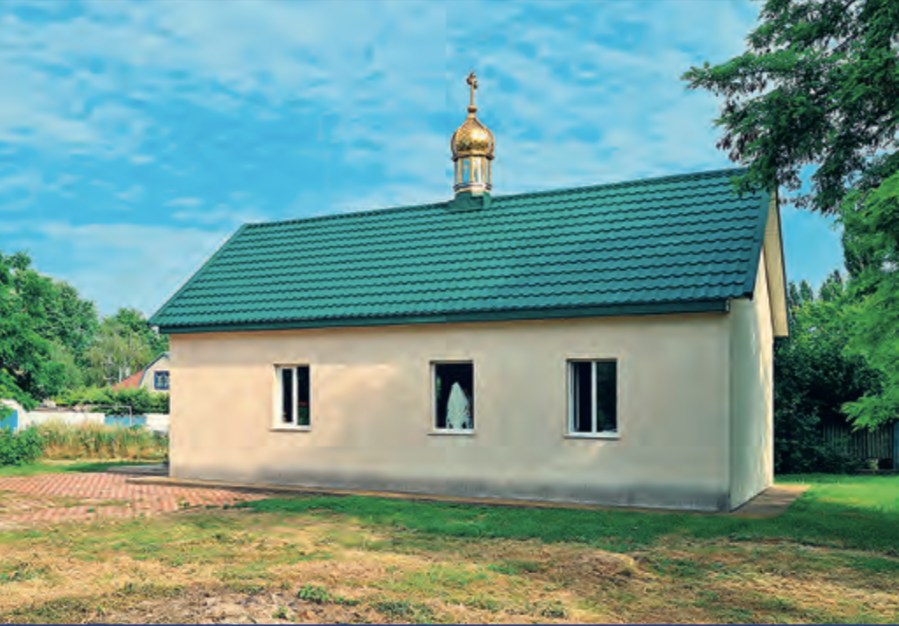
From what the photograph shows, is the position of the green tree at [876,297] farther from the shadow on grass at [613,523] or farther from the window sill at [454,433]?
the window sill at [454,433]

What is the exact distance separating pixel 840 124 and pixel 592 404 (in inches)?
237

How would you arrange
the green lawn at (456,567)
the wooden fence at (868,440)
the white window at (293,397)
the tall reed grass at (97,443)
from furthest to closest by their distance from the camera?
the tall reed grass at (97,443) < the wooden fence at (868,440) < the white window at (293,397) < the green lawn at (456,567)

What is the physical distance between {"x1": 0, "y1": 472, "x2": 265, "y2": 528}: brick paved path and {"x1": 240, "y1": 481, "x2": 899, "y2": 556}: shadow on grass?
60.6 inches

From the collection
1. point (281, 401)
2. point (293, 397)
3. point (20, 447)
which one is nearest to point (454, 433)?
point (293, 397)

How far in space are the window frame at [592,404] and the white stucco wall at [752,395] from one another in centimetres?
183

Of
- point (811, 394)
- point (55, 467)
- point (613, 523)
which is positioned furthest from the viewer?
point (55, 467)

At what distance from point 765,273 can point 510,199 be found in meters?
5.47

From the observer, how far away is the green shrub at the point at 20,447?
24438mm

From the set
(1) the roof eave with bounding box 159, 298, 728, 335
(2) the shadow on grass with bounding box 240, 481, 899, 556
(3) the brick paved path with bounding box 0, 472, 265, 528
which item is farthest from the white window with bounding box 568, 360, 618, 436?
(3) the brick paved path with bounding box 0, 472, 265, 528

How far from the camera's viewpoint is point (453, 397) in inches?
672

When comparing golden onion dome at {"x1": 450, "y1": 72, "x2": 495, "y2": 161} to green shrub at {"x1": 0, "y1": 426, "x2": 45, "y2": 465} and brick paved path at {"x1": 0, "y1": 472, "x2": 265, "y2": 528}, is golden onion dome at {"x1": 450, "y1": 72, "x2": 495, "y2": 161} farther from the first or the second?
green shrub at {"x1": 0, "y1": 426, "x2": 45, "y2": 465}

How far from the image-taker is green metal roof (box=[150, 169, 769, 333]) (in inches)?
611

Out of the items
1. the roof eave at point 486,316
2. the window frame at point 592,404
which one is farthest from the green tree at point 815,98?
the window frame at point 592,404

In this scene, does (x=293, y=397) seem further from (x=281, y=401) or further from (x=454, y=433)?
(x=454, y=433)
